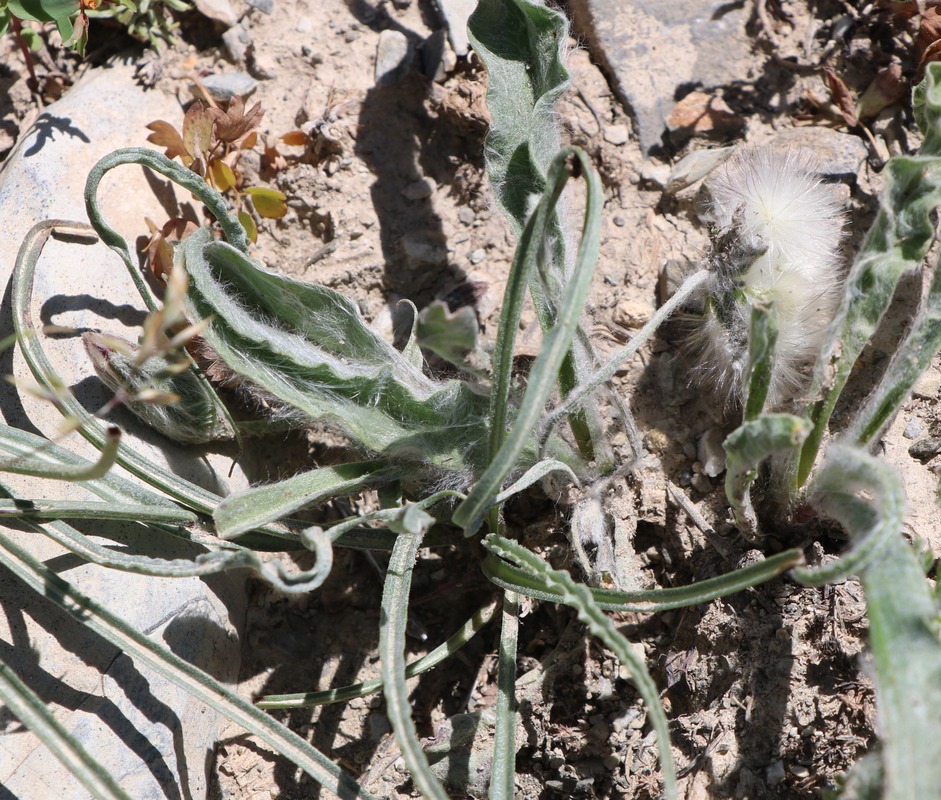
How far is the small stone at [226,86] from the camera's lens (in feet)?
6.87

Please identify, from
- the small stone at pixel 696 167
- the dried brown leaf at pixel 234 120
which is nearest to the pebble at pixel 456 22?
the dried brown leaf at pixel 234 120

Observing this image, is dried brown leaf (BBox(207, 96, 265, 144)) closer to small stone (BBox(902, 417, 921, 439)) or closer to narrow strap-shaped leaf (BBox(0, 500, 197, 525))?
narrow strap-shaped leaf (BBox(0, 500, 197, 525))

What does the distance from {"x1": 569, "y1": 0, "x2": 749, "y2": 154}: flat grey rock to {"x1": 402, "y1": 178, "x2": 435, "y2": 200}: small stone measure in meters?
0.54

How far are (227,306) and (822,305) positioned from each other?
1195mm

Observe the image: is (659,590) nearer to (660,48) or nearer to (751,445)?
(751,445)

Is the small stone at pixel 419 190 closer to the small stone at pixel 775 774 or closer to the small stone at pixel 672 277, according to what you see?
the small stone at pixel 672 277

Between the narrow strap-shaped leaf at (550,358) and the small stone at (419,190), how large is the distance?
0.86 meters

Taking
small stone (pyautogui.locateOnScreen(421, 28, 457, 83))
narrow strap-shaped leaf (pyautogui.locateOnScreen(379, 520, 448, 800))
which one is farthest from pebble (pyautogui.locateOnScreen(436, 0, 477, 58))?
narrow strap-shaped leaf (pyautogui.locateOnScreen(379, 520, 448, 800))

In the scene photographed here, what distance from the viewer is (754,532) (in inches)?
58.2

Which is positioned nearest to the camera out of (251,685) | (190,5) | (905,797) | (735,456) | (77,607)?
(905,797)

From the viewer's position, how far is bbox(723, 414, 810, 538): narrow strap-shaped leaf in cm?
113

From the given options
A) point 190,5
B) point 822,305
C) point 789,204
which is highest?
point 190,5

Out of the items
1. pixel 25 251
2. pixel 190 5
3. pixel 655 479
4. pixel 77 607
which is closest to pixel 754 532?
pixel 655 479

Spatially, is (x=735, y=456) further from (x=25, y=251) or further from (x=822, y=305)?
(x=25, y=251)
